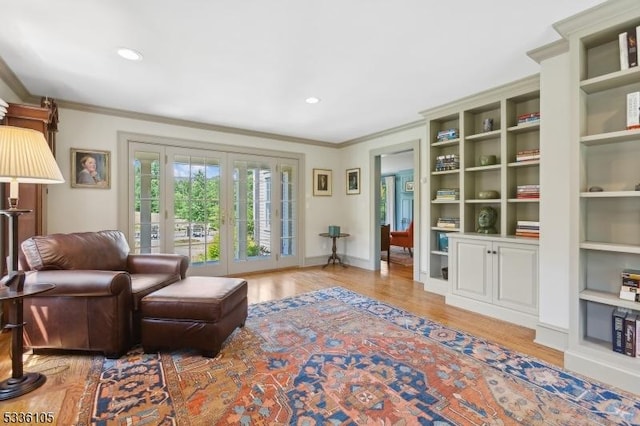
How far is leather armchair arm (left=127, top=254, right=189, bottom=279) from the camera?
290 cm

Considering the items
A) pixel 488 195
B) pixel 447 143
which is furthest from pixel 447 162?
pixel 488 195

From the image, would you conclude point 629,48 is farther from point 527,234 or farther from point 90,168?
point 90,168

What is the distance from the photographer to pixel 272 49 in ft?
7.86

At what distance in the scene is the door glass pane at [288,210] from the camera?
210 inches

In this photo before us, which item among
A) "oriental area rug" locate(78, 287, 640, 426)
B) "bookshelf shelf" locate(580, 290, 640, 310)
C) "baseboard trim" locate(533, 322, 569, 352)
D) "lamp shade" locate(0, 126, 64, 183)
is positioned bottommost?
"oriental area rug" locate(78, 287, 640, 426)

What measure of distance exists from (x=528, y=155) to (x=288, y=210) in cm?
360

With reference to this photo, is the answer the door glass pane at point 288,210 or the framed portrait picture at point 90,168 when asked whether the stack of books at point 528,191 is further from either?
the framed portrait picture at point 90,168

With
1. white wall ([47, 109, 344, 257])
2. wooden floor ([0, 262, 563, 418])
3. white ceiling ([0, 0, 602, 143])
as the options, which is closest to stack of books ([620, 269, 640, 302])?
wooden floor ([0, 262, 563, 418])

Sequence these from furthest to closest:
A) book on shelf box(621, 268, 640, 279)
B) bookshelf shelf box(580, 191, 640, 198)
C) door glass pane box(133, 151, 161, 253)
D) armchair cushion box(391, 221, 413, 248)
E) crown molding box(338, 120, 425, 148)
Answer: armchair cushion box(391, 221, 413, 248) → crown molding box(338, 120, 425, 148) → door glass pane box(133, 151, 161, 253) → book on shelf box(621, 268, 640, 279) → bookshelf shelf box(580, 191, 640, 198)

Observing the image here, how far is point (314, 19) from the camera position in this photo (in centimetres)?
202

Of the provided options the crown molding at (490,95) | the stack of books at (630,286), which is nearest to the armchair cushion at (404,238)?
the crown molding at (490,95)

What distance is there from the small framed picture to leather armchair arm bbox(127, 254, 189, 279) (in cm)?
344

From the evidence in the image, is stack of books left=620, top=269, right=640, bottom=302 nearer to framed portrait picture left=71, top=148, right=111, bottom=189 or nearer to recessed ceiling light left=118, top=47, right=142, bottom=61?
recessed ceiling light left=118, top=47, right=142, bottom=61

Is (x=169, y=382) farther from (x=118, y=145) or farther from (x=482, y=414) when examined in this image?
(x=118, y=145)
